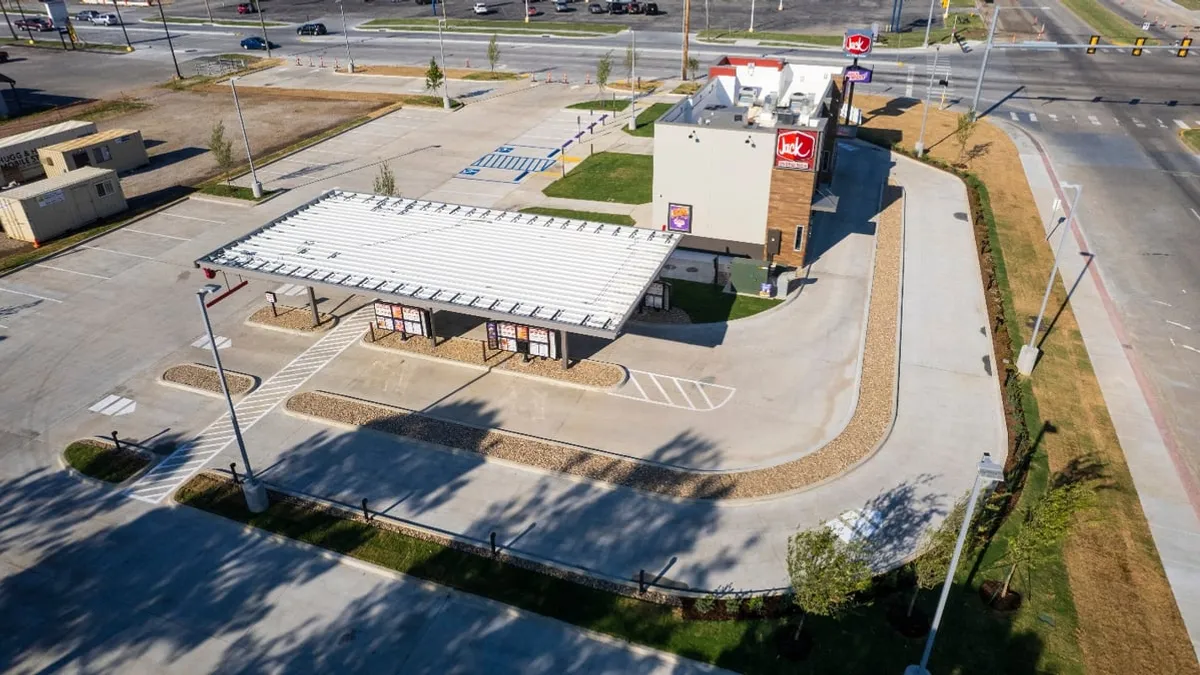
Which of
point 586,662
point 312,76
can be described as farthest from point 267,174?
point 586,662

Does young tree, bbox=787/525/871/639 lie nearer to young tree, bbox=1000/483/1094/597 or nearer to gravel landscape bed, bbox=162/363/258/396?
young tree, bbox=1000/483/1094/597

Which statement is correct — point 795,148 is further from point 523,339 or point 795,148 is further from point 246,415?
point 246,415

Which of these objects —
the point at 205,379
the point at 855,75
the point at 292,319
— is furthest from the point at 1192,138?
the point at 205,379

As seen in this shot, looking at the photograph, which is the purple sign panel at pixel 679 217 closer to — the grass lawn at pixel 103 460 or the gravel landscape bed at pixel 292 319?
the gravel landscape bed at pixel 292 319

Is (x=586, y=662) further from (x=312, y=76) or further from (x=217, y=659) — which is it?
(x=312, y=76)

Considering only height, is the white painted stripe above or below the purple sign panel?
below

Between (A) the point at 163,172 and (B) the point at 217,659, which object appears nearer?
(B) the point at 217,659

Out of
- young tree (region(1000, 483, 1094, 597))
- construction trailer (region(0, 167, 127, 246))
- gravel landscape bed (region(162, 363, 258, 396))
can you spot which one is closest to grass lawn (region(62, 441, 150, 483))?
gravel landscape bed (region(162, 363, 258, 396))
